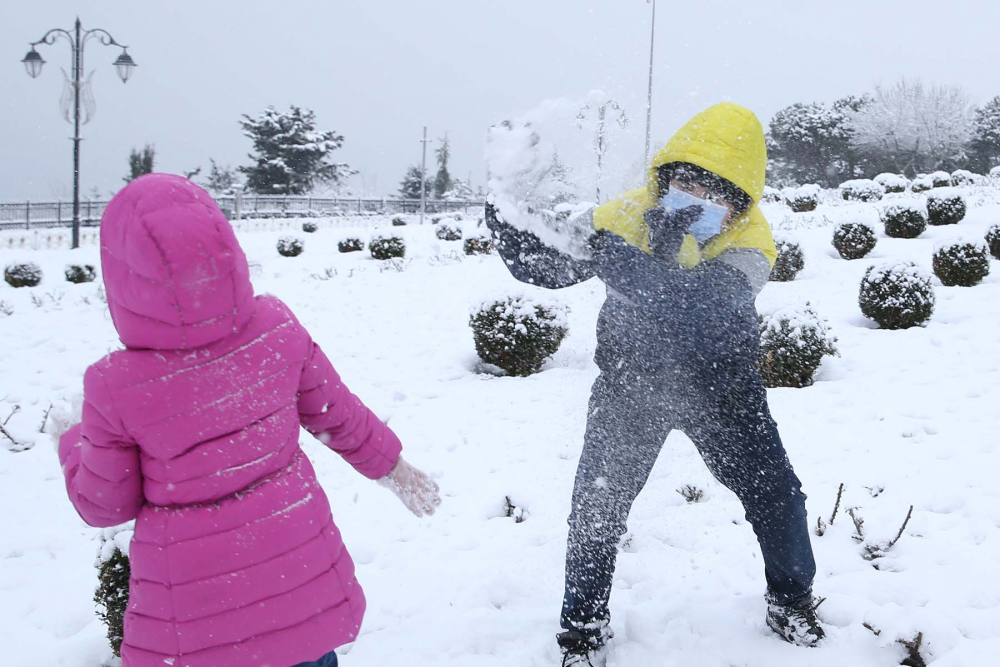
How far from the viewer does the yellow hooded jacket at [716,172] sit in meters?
1.69

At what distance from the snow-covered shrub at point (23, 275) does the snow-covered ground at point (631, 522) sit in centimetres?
640

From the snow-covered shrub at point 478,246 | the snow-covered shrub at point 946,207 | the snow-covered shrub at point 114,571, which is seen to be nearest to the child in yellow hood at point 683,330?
the snow-covered shrub at point 114,571

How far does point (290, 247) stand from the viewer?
1579 cm

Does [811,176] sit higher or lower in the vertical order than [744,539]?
higher

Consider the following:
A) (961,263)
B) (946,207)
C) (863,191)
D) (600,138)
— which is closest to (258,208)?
(863,191)

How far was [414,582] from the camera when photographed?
9.61 ft

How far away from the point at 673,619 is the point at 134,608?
1806 mm

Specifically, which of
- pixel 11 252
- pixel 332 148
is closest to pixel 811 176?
pixel 332 148

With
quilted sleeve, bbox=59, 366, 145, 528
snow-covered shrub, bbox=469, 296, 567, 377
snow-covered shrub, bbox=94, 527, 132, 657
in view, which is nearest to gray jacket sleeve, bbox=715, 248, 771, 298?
quilted sleeve, bbox=59, 366, 145, 528

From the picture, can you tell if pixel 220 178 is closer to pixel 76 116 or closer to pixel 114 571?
pixel 76 116

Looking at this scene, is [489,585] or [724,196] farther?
[489,585]

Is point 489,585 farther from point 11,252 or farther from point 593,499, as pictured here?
point 11,252

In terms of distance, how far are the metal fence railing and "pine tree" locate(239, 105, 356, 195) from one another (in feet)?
10.8

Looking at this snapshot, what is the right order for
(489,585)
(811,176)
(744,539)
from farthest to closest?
(811,176) < (744,539) < (489,585)
